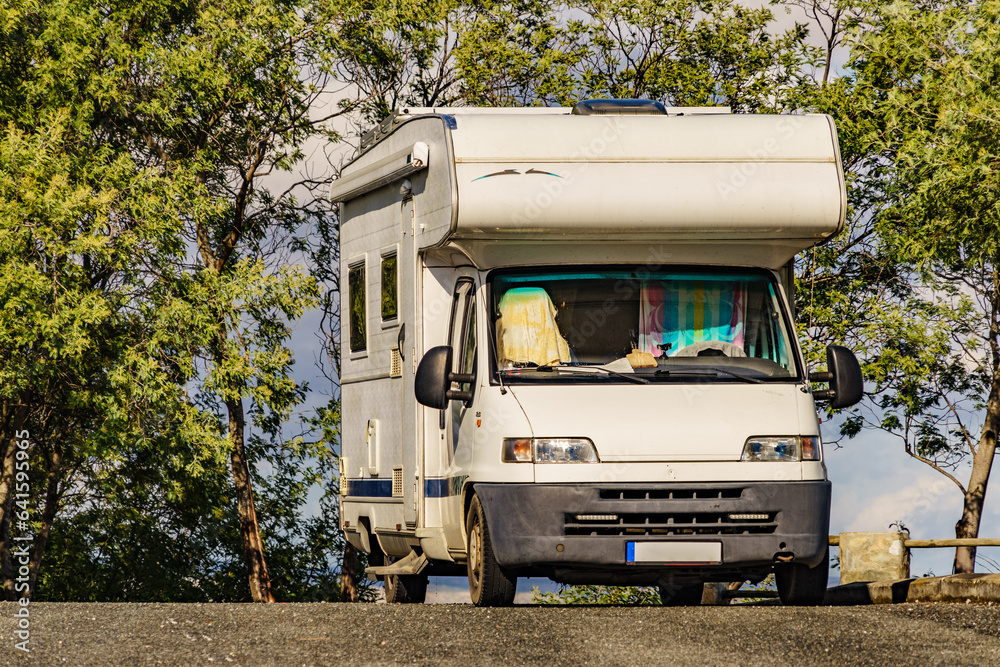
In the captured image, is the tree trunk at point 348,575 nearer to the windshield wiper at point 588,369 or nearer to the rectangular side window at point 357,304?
the rectangular side window at point 357,304

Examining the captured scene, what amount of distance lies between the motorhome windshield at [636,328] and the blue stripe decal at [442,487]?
3.37ft

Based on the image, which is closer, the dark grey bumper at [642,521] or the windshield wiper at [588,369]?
the dark grey bumper at [642,521]

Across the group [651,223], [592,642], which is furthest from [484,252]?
[592,642]

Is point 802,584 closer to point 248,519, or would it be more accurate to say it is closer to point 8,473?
point 8,473

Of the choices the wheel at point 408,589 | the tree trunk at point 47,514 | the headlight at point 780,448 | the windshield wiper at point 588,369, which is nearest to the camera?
the headlight at point 780,448

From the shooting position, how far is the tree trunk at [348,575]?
25281 mm

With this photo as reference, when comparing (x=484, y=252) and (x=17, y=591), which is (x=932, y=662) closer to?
(x=484, y=252)

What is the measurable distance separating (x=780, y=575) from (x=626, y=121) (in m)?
3.35

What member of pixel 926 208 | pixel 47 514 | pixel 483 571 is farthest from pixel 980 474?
pixel 47 514

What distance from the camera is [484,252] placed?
9.19 metres

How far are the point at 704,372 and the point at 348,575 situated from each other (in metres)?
17.5

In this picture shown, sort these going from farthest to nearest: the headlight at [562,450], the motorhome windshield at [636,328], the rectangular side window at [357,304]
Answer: the rectangular side window at [357,304] → the motorhome windshield at [636,328] → the headlight at [562,450]

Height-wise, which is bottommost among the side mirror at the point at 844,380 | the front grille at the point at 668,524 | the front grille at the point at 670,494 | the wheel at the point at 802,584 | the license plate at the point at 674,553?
the wheel at the point at 802,584

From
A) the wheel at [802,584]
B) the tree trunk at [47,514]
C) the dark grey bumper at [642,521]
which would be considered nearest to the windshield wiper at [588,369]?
the dark grey bumper at [642,521]
